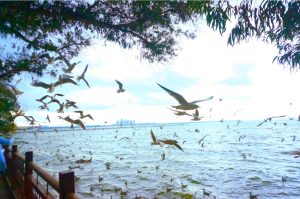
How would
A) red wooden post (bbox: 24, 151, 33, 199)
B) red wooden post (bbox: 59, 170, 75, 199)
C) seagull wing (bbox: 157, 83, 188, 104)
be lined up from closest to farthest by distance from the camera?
seagull wing (bbox: 157, 83, 188, 104), red wooden post (bbox: 59, 170, 75, 199), red wooden post (bbox: 24, 151, 33, 199)

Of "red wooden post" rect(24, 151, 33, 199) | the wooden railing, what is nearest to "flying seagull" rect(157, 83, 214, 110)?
the wooden railing

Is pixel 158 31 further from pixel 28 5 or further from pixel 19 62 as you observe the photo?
pixel 19 62

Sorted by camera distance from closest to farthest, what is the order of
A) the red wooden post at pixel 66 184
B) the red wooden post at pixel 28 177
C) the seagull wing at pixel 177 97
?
the seagull wing at pixel 177 97 < the red wooden post at pixel 66 184 < the red wooden post at pixel 28 177

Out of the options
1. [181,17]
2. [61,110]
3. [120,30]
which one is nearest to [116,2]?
[120,30]

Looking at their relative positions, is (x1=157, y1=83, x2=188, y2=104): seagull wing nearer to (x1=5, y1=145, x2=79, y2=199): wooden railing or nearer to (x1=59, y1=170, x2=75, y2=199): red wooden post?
(x1=5, y1=145, x2=79, y2=199): wooden railing

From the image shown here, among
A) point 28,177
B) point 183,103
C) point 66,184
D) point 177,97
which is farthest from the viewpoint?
point 28,177

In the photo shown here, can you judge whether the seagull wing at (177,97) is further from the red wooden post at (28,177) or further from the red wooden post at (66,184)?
the red wooden post at (28,177)

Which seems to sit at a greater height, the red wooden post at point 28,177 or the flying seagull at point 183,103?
the flying seagull at point 183,103

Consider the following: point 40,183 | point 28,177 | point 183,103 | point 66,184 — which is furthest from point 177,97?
point 28,177

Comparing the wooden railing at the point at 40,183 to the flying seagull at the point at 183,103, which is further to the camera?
the wooden railing at the point at 40,183

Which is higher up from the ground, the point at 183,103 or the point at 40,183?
the point at 183,103

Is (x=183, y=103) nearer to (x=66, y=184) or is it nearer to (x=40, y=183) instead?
(x=66, y=184)

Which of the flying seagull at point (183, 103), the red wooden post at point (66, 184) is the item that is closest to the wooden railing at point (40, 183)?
the red wooden post at point (66, 184)

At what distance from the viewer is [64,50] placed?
779 centimetres
